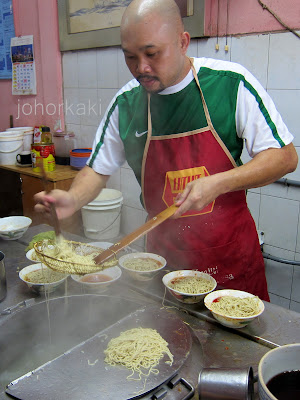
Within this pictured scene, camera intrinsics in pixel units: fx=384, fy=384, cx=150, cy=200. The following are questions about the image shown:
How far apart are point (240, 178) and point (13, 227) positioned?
1585 mm

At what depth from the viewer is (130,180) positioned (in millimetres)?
4363

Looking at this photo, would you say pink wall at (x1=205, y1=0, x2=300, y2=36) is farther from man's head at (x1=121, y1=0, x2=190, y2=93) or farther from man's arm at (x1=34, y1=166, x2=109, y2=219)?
man's arm at (x1=34, y1=166, x2=109, y2=219)

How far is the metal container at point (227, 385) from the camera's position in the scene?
3.49ft

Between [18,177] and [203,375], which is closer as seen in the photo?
[203,375]

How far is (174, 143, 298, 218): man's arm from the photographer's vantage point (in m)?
1.61

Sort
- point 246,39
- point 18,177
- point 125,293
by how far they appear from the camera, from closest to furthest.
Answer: point 125,293 < point 246,39 < point 18,177

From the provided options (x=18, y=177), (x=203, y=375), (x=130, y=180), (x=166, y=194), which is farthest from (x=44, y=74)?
(x=203, y=375)

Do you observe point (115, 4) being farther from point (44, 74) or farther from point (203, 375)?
point (203, 375)

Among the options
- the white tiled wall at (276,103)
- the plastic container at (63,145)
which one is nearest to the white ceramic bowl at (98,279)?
the white tiled wall at (276,103)

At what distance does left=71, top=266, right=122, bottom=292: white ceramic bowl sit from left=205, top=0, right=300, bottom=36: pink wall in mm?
2159

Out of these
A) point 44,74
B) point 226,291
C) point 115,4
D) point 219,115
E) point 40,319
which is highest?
point 115,4

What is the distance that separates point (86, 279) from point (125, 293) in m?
0.20

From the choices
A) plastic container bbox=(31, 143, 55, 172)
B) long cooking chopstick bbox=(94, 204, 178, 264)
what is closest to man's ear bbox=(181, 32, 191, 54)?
long cooking chopstick bbox=(94, 204, 178, 264)

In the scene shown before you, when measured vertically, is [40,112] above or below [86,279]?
above
